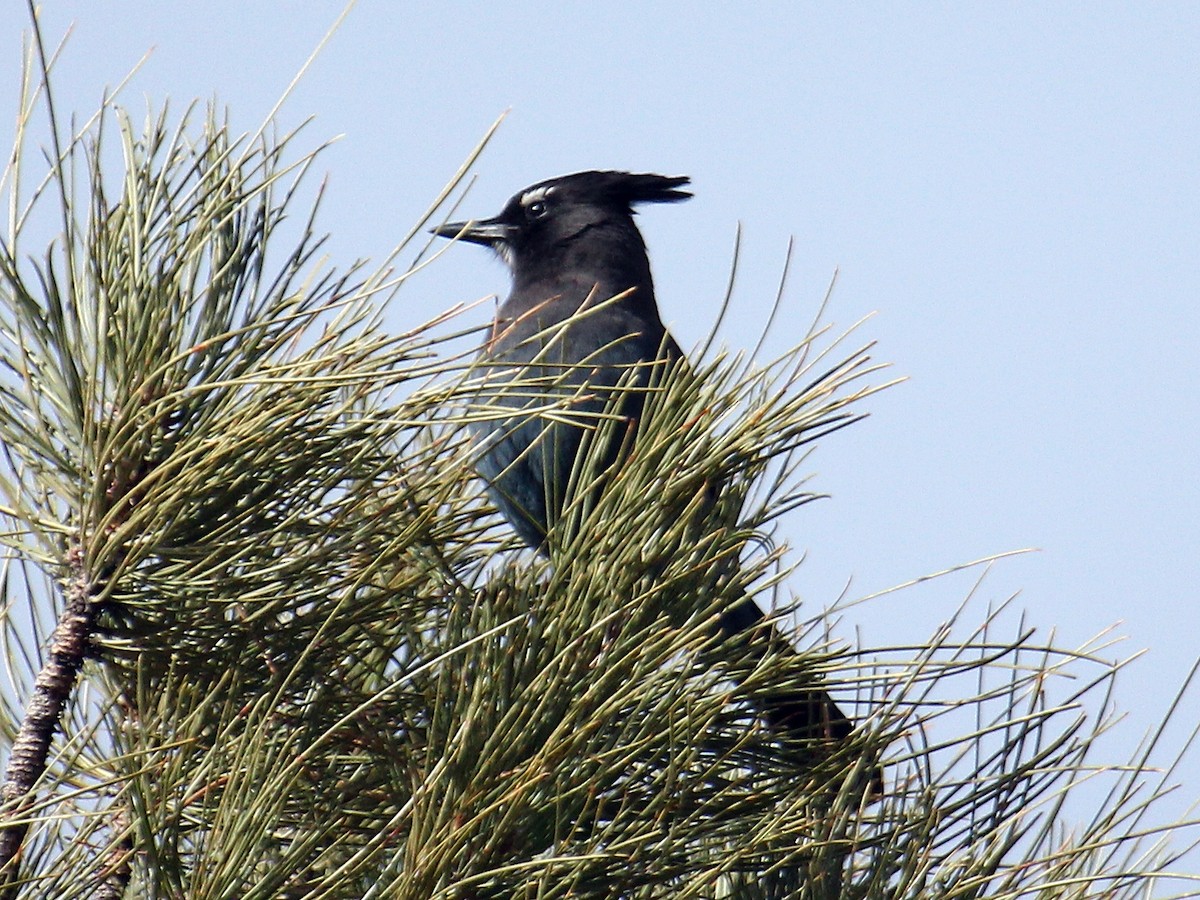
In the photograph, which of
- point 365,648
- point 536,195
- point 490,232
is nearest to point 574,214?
point 536,195

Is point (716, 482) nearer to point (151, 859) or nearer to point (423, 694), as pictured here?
point (423, 694)

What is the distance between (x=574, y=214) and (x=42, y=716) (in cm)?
250

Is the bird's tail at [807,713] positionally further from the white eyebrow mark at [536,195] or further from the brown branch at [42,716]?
the white eyebrow mark at [536,195]

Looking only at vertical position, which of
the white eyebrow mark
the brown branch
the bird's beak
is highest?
the white eyebrow mark

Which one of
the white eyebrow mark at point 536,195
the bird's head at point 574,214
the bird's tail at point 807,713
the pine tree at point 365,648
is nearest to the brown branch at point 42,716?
the pine tree at point 365,648

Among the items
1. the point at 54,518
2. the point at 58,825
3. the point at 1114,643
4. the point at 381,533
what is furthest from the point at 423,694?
the point at 1114,643

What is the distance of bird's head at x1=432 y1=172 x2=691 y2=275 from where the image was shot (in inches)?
142

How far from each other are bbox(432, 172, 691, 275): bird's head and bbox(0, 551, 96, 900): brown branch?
A: 2337mm

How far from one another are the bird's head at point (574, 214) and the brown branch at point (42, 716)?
2337mm

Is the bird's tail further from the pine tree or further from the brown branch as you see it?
the brown branch

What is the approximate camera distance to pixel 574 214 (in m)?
3.63

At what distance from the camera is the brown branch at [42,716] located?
1294mm

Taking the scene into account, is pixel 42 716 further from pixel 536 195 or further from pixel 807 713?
pixel 536 195

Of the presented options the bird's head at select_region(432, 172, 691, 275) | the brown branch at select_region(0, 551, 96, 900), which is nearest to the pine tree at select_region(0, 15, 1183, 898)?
the brown branch at select_region(0, 551, 96, 900)
